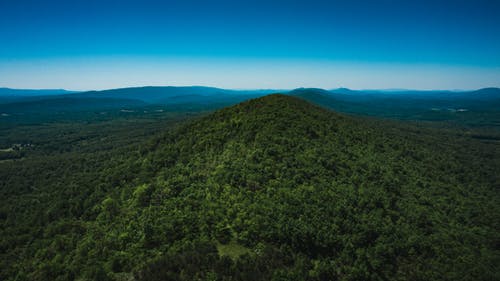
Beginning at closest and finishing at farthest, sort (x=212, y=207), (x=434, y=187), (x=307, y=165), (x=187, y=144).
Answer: (x=212, y=207)
(x=307, y=165)
(x=434, y=187)
(x=187, y=144)

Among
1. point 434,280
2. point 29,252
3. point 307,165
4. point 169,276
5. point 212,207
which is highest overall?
point 307,165

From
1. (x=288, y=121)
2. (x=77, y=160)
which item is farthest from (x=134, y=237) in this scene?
(x=77, y=160)

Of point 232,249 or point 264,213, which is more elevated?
point 264,213

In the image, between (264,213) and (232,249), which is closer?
(232,249)

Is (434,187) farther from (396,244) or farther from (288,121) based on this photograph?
(288,121)

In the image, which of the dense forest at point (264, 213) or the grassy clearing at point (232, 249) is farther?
the grassy clearing at point (232, 249)

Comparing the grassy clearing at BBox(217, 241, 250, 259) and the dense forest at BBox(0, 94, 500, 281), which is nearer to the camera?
the dense forest at BBox(0, 94, 500, 281)

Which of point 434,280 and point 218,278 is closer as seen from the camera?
point 218,278

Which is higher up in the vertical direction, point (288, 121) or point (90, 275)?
point (288, 121)
